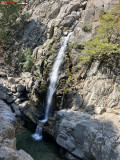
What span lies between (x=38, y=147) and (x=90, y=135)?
16.3 ft

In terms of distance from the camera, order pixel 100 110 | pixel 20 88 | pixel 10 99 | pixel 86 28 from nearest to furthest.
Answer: pixel 100 110, pixel 10 99, pixel 86 28, pixel 20 88

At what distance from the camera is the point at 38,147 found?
33.8ft

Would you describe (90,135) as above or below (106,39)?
below

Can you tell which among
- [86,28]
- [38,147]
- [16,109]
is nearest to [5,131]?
[38,147]

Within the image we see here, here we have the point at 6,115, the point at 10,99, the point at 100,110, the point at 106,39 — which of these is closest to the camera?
the point at 6,115

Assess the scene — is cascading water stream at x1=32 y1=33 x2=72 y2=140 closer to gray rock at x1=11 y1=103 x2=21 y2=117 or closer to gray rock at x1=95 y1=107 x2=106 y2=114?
gray rock at x1=11 y1=103 x2=21 y2=117

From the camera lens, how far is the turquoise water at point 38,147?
9.34m

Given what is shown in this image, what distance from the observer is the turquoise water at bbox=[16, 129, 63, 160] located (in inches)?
368

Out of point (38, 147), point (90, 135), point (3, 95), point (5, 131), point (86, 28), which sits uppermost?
point (86, 28)

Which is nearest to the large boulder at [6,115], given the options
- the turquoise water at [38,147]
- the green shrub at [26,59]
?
the turquoise water at [38,147]

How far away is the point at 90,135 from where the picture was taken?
25.6 feet

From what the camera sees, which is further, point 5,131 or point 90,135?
point 90,135

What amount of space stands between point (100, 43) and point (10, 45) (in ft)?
56.0

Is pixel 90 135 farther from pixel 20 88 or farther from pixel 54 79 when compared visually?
pixel 20 88
